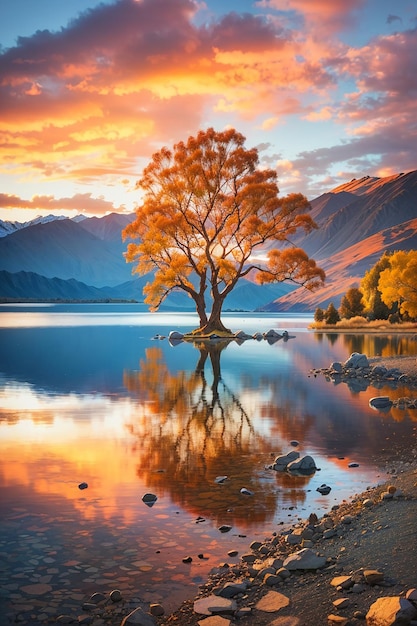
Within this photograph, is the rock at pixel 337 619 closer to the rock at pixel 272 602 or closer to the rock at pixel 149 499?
the rock at pixel 272 602

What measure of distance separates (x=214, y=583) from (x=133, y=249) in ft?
203

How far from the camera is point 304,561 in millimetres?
8898

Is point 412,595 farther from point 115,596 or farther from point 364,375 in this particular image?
point 364,375

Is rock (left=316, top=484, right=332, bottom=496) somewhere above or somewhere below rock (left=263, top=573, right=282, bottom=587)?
below

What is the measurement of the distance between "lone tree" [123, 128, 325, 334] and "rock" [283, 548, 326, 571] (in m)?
57.4

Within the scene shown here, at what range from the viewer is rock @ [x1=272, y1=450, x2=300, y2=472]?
15180mm

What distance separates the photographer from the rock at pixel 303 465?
15.0 m

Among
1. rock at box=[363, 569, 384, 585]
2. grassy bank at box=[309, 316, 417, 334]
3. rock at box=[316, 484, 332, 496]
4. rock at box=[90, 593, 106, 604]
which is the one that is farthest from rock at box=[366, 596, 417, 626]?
grassy bank at box=[309, 316, 417, 334]

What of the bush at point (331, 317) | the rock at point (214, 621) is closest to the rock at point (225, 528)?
the rock at point (214, 621)

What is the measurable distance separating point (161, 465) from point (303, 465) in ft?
11.4

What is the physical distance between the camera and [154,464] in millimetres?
15508

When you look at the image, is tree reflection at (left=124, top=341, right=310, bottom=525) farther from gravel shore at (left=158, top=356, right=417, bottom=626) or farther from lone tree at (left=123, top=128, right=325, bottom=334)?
lone tree at (left=123, top=128, right=325, bottom=334)

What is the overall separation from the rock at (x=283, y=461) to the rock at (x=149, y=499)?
12.3ft

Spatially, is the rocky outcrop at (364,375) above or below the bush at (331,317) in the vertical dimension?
below
